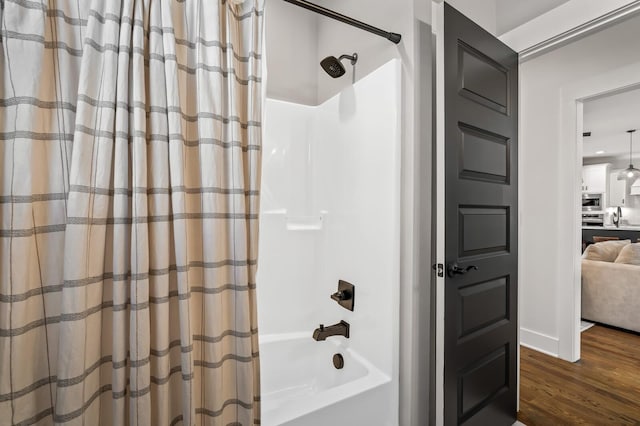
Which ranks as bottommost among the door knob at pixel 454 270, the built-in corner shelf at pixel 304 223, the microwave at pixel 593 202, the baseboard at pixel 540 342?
the baseboard at pixel 540 342

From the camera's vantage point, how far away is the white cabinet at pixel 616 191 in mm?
7930

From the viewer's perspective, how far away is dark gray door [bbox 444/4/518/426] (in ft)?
4.25

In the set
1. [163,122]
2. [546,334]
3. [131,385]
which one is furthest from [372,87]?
[546,334]

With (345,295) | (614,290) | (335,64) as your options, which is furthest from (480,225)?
(614,290)

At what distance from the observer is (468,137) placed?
1.38 metres

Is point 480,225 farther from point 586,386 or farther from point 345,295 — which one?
point 586,386

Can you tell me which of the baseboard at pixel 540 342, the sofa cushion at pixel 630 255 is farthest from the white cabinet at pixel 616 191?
the baseboard at pixel 540 342

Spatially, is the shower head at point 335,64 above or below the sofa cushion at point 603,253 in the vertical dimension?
above

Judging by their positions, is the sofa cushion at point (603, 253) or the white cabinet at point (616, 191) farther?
the white cabinet at point (616, 191)

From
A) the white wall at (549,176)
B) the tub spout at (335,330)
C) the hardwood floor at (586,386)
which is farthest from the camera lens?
the white wall at (549,176)

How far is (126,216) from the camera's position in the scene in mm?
907

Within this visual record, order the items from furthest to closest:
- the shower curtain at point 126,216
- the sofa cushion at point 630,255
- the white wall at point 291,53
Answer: the sofa cushion at point 630,255 → the white wall at point 291,53 → the shower curtain at point 126,216

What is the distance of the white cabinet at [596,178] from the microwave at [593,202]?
0.42 ft

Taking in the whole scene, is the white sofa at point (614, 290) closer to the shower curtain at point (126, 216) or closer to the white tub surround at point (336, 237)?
the white tub surround at point (336, 237)
